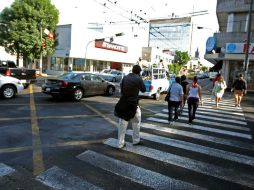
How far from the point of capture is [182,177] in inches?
177

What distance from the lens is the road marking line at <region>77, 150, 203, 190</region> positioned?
4166 mm

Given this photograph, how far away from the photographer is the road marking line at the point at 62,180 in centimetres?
396

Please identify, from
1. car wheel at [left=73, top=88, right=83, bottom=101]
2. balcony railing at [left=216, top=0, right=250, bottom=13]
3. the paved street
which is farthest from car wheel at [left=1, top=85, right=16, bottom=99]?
balcony railing at [left=216, top=0, right=250, bottom=13]

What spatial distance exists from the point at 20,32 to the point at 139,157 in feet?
99.8

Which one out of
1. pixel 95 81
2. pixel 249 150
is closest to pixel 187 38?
pixel 95 81

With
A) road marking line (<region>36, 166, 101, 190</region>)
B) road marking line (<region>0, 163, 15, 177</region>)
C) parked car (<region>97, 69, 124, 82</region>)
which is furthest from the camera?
parked car (<region>97, 69, 124, 82</region>)

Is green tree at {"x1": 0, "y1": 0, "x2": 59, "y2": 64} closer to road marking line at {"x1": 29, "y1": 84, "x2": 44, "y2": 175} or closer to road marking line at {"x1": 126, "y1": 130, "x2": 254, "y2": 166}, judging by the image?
road marking line at {"x1": 29, "y1": 84, "x2": 44, "y2": 175}

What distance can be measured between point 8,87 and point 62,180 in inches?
384

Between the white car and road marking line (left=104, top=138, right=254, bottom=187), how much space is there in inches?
326

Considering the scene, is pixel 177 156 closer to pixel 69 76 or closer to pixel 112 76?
pixel 69 76

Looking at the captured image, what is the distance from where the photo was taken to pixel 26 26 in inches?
1246

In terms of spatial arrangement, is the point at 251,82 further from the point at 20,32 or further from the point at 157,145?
the point at 20,32

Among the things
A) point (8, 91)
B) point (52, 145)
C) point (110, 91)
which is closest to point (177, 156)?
point (52, 145)

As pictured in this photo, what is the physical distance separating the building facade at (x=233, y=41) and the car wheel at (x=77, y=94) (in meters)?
18.1
